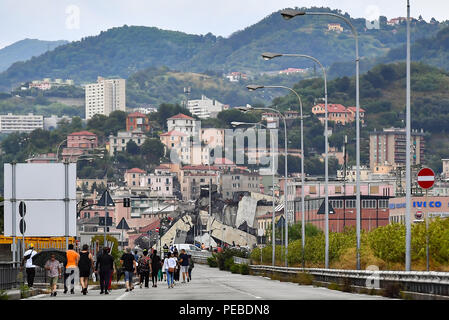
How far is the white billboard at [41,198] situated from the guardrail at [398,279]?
9387 mm

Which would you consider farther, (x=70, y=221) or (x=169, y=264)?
(x=169, y=264)

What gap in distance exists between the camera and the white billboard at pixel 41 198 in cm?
3900

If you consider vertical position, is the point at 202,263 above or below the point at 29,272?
below

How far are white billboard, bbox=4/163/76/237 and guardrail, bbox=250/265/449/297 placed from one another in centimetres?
939

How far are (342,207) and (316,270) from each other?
113 m

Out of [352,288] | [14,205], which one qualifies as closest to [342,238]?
[352,288]

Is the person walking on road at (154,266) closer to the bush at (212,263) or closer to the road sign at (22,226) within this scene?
the road sign at (22,226)

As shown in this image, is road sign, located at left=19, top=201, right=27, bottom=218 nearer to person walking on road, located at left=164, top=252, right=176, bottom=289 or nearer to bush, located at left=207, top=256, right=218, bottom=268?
person walking on road, located at left=164, top=252, right=176, bottom=289

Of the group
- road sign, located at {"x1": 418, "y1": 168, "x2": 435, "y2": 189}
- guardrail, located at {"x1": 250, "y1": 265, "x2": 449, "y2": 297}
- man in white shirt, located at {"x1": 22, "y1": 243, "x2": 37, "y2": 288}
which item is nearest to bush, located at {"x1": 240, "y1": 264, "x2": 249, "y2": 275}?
guardrail, located at {"x1": 250, "y1": 265, "x2": 449, "y2": 297}

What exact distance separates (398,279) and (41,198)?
1250 cm

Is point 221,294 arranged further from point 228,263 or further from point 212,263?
point 212,263

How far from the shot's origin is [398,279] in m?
33.0
